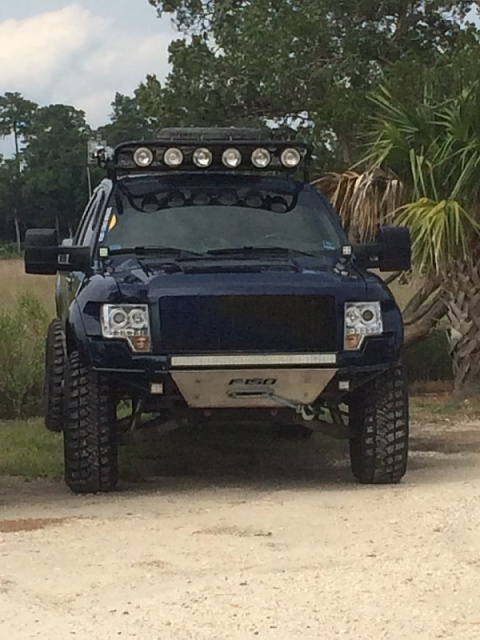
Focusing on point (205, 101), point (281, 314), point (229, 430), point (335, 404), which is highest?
point (205, 101)

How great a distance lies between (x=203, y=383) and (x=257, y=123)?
12947 mm

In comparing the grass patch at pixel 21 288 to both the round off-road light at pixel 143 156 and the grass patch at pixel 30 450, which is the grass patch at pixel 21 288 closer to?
the grass patch at pixel 30 450

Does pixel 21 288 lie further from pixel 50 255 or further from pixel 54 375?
pixel 50 255

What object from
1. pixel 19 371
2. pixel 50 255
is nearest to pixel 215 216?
pixel 50 255

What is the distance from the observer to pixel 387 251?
7074 mm

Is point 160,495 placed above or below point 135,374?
below

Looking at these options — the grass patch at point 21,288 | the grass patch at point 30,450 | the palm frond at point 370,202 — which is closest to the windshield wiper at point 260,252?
the grass patch at point 30,450

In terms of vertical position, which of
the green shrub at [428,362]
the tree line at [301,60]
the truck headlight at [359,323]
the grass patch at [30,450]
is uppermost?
the tree line at [301,60]

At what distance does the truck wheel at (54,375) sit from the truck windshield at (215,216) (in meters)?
1.30

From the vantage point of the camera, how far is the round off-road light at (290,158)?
7254 mm

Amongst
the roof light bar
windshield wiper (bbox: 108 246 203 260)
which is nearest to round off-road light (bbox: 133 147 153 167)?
the roof light bar

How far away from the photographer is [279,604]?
3994 millimetres

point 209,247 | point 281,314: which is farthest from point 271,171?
point 281,314

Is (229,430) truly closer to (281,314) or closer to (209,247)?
(209,247)
